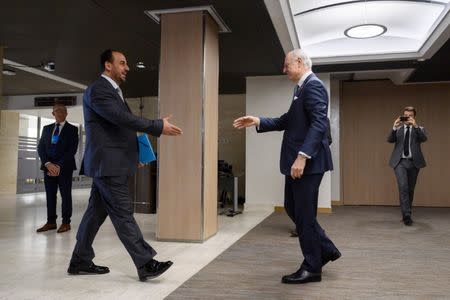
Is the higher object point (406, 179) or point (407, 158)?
point (407, 158)

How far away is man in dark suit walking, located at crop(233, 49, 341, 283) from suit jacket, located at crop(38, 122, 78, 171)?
2.90m

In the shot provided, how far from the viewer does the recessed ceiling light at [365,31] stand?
19.6 feet

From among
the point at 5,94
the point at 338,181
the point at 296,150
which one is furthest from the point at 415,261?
the point at 5,94

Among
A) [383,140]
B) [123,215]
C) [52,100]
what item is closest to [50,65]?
[52,100]

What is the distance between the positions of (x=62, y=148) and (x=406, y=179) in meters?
4.60

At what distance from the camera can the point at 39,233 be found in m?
4.82

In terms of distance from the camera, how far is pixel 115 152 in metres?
2.73

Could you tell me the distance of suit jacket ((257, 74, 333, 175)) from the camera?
2.57 metres

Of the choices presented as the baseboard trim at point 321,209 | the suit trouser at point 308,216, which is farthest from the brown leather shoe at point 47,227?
the baseboard trim at point 321,209

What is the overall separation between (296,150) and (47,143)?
3493 millimetres

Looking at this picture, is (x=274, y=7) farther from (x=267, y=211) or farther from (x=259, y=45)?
(x=267, y=211)

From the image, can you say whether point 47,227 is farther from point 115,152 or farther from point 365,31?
point 365,31

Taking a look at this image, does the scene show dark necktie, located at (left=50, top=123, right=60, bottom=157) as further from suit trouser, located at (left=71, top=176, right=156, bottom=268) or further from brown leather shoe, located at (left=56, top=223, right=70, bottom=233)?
suit trouser, located at (left=71, top=176, right=156, bottom=268)

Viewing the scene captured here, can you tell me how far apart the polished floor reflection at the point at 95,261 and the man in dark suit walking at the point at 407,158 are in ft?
7.04
